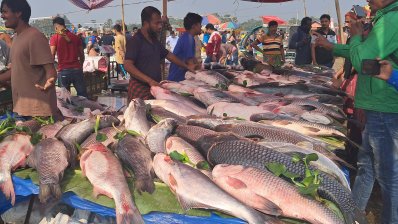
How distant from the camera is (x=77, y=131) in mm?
2865

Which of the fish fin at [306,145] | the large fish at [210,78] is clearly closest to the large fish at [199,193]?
the fish fin at [306,145]

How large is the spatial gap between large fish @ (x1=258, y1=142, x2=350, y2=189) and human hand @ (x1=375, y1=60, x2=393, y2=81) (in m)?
0.66

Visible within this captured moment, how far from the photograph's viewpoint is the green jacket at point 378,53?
2.76 metres

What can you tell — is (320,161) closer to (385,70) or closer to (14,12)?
(385,70)

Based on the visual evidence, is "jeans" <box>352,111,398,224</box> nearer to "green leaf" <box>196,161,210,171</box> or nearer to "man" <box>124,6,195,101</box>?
"green leaf" <box>196,161,210,171</box>

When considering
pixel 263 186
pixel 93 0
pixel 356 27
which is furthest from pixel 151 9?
Result: pixel 93 0

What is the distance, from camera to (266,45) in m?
10.3

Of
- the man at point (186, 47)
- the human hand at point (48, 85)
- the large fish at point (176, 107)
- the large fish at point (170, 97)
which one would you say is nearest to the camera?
the human hand at point (48, 85)

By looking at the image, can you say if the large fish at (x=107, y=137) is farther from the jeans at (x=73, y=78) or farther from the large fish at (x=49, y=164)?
the jeans at (x=73, y=78)

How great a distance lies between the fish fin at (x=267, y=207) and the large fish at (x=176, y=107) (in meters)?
1.65

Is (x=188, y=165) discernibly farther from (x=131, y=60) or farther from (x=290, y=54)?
(x=290, y=54)

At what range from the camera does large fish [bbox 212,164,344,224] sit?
79.0 inches

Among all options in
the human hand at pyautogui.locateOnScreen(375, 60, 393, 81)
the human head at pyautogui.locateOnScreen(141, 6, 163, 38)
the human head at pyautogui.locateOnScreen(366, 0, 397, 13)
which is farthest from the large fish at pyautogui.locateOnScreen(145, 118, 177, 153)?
the human head at pyautogui.locateOnScreen(141, 6, 163, 38)

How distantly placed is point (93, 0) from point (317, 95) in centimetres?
699
